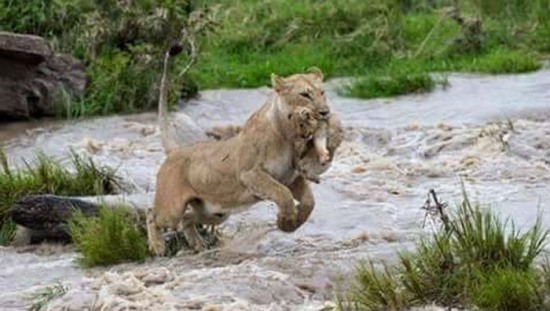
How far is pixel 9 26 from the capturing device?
18891 millimetres

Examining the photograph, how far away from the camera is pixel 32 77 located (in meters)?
17.9

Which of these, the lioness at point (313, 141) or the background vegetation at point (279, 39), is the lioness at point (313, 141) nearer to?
the lioness at point (313, 141)

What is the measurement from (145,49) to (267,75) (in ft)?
6.18

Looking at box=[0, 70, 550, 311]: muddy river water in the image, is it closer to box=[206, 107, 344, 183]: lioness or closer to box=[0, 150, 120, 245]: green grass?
box=[0, 150, 120, 245]: green grass

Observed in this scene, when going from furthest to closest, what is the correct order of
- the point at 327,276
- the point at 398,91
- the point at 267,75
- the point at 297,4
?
the point at 297,4
the point at 267,75
the point at 398,91
the point at 327,276

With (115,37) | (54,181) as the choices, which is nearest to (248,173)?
(54,181)

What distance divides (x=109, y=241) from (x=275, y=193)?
128cm

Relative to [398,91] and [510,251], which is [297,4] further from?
[510,251]

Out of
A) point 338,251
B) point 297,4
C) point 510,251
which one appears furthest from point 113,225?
point 297,4

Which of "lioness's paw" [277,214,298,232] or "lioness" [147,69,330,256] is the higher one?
"lioness" [147,69,330,256]

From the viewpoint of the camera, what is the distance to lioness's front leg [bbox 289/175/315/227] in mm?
10188

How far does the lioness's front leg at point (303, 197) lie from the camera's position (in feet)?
33.4

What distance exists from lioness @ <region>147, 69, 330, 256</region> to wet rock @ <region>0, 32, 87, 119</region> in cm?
665

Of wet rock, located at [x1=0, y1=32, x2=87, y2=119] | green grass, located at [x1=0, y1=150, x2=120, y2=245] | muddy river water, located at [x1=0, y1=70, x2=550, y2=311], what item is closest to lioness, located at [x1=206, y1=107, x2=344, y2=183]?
muddy river water, located at [x1=0, y1=70, x2=550, y2=311]
